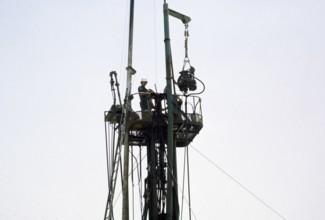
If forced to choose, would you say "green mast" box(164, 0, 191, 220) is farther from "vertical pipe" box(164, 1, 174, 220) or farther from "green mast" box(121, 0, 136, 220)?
"green mast" box(121, 0, 136, 220)

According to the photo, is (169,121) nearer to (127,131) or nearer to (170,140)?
(170,140)

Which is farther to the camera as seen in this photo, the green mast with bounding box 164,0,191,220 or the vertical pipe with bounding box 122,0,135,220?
the green mast with bounding box 164,0,191,220

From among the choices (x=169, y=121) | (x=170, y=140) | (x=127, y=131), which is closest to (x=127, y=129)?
(x=127, y=131)

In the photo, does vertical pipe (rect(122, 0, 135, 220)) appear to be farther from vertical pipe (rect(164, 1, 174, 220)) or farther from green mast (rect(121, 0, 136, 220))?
vertical pipe (rect(164, 1, 174, 220))

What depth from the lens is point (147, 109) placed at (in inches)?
610

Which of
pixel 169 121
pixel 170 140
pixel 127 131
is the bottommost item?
pixel 170 140

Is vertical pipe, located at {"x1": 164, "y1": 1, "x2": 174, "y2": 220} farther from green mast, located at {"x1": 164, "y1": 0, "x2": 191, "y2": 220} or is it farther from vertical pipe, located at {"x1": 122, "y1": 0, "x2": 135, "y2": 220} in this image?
vertical pipe, located at {"x1": 122, "y1": 0, "x2": 135, "y2": 220}

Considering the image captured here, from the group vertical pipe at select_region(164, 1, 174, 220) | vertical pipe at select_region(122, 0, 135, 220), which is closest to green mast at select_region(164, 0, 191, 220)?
vertical pipe at select_region(164, 1, 174, 220)

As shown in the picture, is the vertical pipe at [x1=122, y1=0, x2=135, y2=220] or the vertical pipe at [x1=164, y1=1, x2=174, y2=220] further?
the vertical pipe at [x1=164, y1=1, x2=174, y2=220]

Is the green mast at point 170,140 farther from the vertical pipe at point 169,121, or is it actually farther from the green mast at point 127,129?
the green mast at point 127,129

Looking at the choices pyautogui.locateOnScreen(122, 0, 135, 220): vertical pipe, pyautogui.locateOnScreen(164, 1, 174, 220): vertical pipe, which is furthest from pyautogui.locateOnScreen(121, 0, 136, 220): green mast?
pyautogui.locateOnScreen(164, 1, 174, 220): vertical pipe

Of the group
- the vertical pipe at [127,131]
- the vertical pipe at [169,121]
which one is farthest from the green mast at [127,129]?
the vertical pipe at [169,121]

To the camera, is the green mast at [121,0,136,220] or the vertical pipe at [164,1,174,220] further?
the vertical pipe at [164,1,174,220]

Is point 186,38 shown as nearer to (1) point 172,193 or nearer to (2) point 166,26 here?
(2) point 166,26
